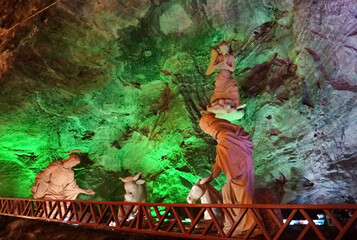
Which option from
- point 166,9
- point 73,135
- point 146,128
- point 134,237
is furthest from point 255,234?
point 73,135

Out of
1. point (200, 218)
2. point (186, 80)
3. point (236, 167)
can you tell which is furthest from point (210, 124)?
point (186, 80)

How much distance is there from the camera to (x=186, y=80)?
10.2 m

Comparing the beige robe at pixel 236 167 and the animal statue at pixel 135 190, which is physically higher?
the beige robe at pixel 236 167

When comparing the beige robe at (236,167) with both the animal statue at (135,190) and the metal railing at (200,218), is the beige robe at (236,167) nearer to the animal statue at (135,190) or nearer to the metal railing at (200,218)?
the metal railing at (200,218)

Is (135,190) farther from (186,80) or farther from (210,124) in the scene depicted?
(210,124)

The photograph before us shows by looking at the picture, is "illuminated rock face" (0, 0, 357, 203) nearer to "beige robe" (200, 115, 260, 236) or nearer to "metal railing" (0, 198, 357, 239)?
"metal railing" (0, 198, 357, 239)

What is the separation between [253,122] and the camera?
987 cm

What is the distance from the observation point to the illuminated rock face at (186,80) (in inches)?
316

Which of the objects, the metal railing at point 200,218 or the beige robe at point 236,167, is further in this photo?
the beige robe at point 236,167

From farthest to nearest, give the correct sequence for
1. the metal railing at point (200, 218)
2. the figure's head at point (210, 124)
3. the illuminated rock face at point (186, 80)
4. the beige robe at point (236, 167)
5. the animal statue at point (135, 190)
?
the animal statue at point (135, 190) < the illuminated rock face at point (186, 80) < the figure's head at point (210, 124) < the beige robe at point (236, 167) < the metal railing at point (200, 218)

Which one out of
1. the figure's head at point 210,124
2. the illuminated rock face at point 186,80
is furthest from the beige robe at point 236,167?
the illuminated rock face at point 186,80

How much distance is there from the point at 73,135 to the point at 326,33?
9154mm

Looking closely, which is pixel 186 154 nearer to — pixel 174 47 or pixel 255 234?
pixel 174 47

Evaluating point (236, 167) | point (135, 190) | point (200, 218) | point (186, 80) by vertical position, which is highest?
point (186, 80)
